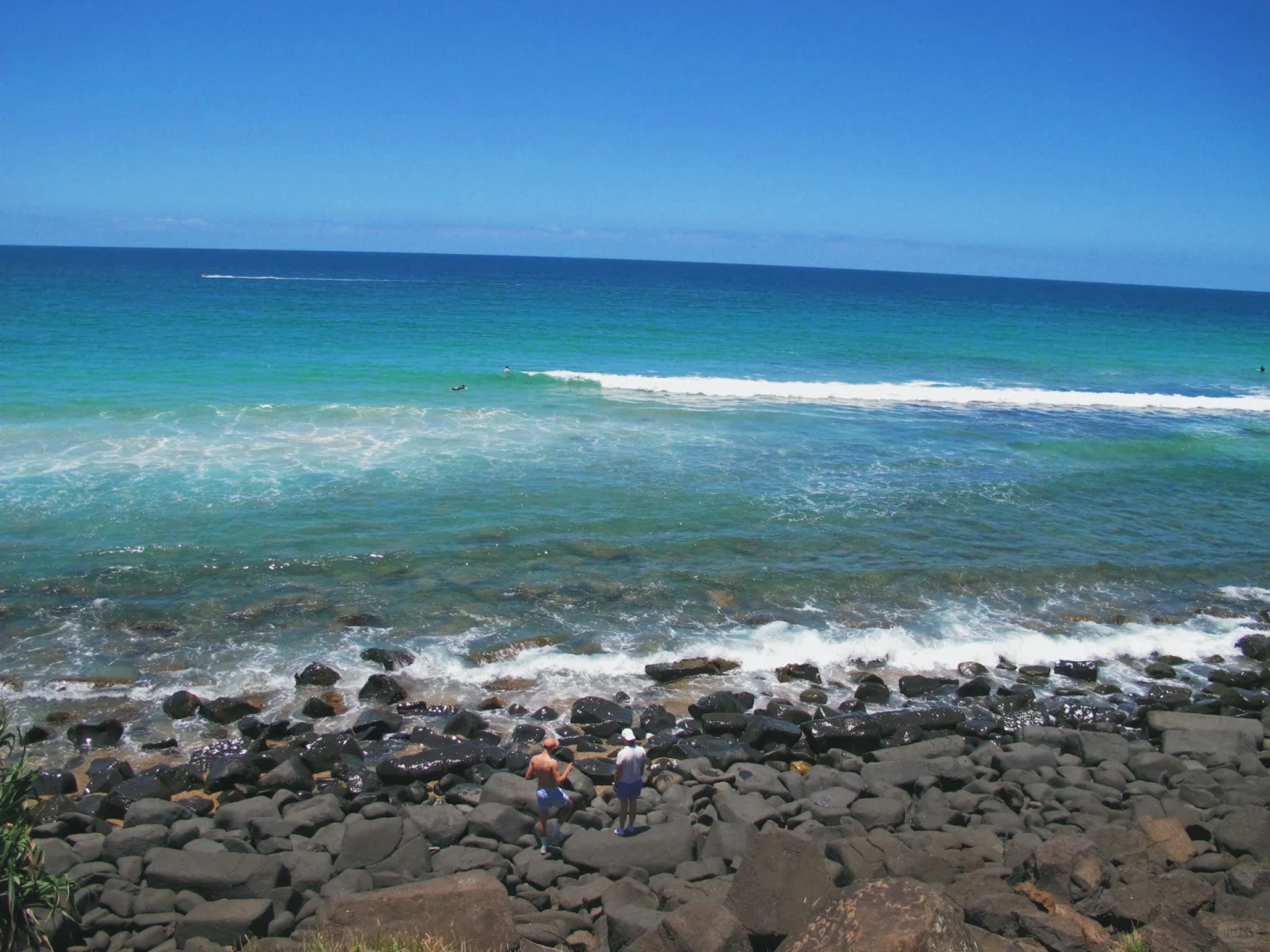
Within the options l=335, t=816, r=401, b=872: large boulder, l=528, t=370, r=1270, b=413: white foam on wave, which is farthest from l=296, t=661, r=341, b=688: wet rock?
l=528, t=370, r=1270, b=413: white foam on wave

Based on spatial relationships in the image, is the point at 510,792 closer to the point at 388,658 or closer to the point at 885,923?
the point at 388,658

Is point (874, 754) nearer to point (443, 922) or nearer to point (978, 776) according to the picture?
point (978, 776)

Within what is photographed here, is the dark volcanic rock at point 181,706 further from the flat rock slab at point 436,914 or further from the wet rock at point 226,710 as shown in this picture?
the flat rock slab at point 436,914

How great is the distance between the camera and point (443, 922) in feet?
25.1

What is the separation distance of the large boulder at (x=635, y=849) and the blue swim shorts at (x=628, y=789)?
0.48 m

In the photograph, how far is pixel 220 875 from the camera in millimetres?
8586

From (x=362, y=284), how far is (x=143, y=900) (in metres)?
86.8

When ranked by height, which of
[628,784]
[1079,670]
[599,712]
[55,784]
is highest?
[628,784]

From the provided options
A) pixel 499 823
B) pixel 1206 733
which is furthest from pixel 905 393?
pixel 499 823

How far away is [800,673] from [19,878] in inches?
385

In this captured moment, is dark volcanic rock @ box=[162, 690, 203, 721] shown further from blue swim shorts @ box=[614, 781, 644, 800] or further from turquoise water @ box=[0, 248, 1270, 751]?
blue swim shorts @ box=[614, 781, 644, 800]

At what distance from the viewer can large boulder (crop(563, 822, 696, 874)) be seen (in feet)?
30.3

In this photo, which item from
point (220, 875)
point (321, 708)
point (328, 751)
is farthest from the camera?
point (321, 708)

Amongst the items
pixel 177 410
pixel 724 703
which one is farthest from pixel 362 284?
pixel 724 703
